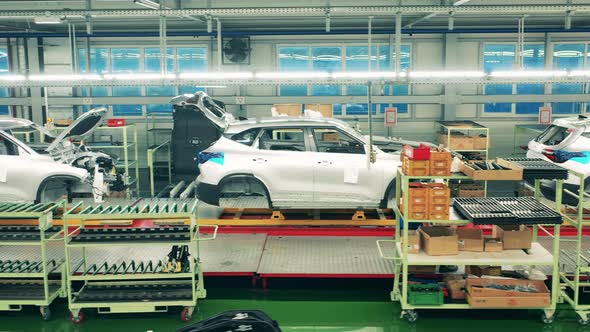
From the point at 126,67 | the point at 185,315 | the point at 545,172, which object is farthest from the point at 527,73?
the point at 126,67

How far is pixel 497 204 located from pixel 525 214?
0.39 metres

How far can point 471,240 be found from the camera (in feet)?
17.7

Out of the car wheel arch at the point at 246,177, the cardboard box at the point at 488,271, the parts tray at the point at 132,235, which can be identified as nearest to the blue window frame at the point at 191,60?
the car wheel arch at the point at 246,177

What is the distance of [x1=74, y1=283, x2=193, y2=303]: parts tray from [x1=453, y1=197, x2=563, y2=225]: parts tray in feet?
9.15

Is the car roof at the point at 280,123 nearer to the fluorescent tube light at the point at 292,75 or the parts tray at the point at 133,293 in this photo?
the fluorescent tube light at the point at 292,75

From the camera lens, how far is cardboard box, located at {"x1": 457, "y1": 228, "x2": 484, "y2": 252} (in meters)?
5.38

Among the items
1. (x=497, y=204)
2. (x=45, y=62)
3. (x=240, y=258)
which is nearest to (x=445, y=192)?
(x=497, y=204)

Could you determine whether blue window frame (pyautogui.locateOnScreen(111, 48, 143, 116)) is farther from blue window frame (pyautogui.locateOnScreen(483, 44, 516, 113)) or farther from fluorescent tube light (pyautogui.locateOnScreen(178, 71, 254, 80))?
blue window frame (pyautogui.locateOnScreen(483, 44, 516, 113))

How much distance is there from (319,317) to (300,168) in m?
2.38

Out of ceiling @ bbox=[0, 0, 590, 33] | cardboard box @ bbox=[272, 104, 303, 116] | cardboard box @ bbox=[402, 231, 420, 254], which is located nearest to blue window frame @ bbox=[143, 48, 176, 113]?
ceiling @ bbox=[0, 0, 590, 33]

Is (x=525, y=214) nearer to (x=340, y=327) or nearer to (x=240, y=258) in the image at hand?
(x=340, y=327)

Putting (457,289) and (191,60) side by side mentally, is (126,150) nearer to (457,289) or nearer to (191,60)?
(191,60)

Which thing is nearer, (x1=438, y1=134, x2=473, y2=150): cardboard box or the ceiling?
the ceiling

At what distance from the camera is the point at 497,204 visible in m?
5.42
